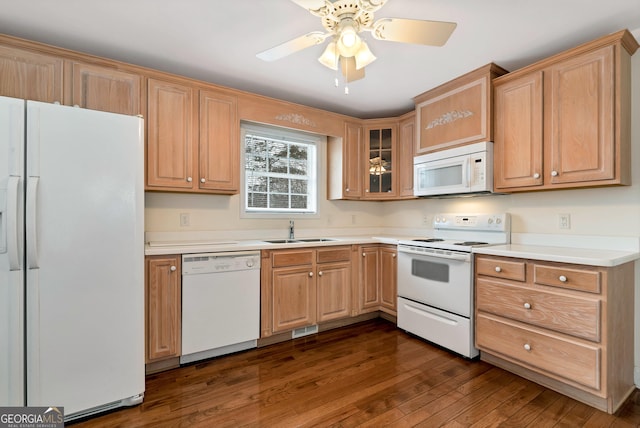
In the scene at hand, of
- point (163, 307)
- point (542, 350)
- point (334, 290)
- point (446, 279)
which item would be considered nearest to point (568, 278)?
point (542, 350)

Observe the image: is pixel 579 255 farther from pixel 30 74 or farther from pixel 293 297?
pixel 30 74

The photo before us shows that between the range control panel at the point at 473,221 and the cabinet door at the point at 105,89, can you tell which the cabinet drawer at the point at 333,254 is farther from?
the cabinet door at the point at 105,89

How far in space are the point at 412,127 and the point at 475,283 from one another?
183 cm

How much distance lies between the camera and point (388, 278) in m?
3.32

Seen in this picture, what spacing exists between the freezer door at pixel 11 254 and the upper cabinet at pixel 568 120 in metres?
3.23

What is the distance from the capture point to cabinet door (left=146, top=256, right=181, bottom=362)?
2215 millimetres

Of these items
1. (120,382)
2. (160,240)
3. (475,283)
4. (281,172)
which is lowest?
(120,382)

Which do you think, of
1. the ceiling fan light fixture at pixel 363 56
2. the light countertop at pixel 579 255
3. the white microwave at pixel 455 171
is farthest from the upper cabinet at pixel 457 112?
the ceiling fan light fixture at pixel 363 56

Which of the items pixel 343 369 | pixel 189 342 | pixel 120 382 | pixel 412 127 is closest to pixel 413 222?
pixel 412 127

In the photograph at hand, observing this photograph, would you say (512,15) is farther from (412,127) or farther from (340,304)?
(340,304)

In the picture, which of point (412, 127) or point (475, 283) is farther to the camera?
point (412, 127)

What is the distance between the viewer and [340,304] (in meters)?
3.12

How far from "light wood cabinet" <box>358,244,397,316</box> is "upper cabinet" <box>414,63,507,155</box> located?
1.13m

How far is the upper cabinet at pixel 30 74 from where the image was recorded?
1972mm
